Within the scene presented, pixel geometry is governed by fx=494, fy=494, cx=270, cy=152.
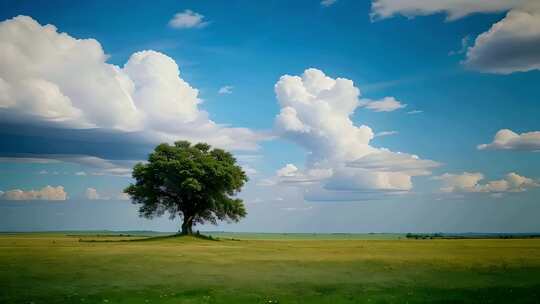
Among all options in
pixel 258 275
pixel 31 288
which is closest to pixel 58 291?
pixel 31 288

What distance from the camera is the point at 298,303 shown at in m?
25.4

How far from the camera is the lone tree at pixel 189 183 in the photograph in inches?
3435

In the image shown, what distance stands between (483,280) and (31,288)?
90.0 ft

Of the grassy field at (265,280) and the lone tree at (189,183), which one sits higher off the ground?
the lone tree at (189,183)

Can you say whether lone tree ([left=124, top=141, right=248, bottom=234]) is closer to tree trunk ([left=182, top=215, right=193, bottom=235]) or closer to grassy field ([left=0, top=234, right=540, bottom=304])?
tree trunk ([left=182, top=215, right=193, bottom=235])

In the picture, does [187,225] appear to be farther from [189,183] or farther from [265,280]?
[265,280]

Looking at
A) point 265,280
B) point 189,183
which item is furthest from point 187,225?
point 265,280

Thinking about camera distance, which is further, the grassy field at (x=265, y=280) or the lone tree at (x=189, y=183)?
the lone tree at (x=189, y=183)

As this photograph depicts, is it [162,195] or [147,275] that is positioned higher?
[162,195]

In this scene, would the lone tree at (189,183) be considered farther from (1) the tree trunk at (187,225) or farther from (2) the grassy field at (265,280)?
(2) the grassy field at (265,280)

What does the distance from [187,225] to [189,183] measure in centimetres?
1177

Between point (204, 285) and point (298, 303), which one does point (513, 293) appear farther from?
point (204, 285)

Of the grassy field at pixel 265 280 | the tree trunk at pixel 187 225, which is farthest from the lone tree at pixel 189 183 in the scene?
the grassy field at pixel 265 280

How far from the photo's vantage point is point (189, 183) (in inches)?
3302
